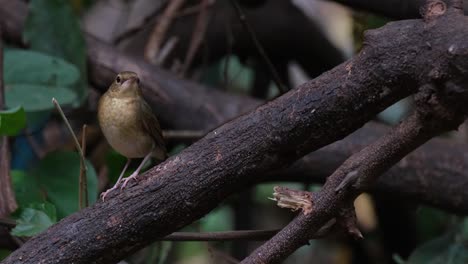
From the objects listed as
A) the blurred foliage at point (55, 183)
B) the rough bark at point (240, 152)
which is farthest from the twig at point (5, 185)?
the rough bark at point (240, 152)

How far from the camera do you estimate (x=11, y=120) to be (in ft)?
7.55

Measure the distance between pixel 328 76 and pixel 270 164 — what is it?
27 centimetres

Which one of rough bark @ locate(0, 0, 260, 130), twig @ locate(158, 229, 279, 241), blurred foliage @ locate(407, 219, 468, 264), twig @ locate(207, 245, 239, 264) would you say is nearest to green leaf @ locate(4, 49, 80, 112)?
rough bark @ locate(0, 0, 260, 130)

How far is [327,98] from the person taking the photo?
1888mm

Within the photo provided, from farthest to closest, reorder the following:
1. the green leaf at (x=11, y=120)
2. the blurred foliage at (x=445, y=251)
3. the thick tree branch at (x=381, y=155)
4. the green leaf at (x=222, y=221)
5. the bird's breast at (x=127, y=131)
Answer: the green leaf at (x=222, y=221) < the blurred foliage at (x=445, y=251) < the bird's breast at (x=127, y=131) < the green leaf at (x=11, y=120) < the thick tree branch at (x=381, y=155)

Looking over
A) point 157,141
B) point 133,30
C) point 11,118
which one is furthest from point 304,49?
point 11,118

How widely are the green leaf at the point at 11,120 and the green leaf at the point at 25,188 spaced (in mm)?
534

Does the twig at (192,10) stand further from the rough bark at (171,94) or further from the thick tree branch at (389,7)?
the thick tree branch at (389,7)

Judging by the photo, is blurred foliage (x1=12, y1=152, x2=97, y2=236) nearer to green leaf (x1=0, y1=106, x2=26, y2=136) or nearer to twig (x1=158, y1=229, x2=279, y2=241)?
green leaf (x1=0, y1=106, x2=26, y2=136)

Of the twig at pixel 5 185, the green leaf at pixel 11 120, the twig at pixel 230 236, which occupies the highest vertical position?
the green leaf at pixel 11 120

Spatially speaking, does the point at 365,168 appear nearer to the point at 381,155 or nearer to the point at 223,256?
the point at 381,155

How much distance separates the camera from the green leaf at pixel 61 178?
113 inches

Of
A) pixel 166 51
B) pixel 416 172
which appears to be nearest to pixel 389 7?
pixel 416 172

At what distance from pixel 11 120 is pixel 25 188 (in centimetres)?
67
